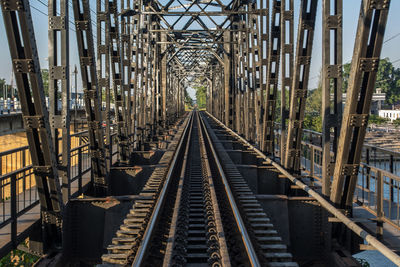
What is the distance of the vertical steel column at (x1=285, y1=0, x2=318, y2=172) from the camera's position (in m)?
8.92

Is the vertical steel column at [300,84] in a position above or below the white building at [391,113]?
above

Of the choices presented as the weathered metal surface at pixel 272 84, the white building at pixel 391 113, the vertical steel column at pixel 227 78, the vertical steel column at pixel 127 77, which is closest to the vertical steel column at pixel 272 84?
the weathered metal surface at pixel 272 84

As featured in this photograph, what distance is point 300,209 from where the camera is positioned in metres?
7.51

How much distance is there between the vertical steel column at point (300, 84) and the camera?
8.92 metres

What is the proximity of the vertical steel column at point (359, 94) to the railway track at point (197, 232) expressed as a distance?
153 cm

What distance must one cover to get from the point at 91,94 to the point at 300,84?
5.24 meters

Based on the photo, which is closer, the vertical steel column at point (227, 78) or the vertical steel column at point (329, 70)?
the vertical steel column at point (329, 70)

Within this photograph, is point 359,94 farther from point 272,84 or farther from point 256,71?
point 256,71

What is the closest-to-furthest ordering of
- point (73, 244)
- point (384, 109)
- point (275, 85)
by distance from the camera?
1. point (73, 244)
2. point (275, 85)
3. point (384, 109)

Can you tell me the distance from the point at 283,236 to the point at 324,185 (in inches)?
50.7

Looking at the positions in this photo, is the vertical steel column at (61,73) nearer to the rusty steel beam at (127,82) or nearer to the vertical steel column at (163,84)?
the rusty steel beam at (127,82)

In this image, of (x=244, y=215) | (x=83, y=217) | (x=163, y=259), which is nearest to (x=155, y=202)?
(x=83, y=217)

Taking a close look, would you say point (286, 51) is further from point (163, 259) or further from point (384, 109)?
point (384, 109)

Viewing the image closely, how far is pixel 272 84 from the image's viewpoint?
1345 centimetres
